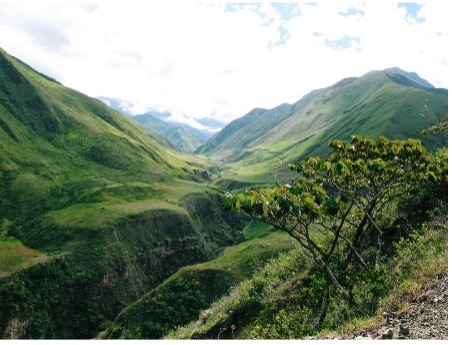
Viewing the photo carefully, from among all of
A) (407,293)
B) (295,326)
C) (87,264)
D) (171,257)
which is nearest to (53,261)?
(87,264)

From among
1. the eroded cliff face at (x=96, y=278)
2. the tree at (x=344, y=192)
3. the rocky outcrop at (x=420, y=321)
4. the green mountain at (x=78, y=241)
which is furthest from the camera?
the green mountain at (x=78, y=241)

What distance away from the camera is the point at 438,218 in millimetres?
27797

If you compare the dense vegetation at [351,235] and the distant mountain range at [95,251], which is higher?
the dense vegetation at [351,235]

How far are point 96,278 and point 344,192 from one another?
104901mm

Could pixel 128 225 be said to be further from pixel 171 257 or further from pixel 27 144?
pixel 27 144

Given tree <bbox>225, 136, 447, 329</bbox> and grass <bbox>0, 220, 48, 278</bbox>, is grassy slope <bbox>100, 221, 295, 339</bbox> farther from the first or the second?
tree <bbox>225, 136, 447, 329</bbox>

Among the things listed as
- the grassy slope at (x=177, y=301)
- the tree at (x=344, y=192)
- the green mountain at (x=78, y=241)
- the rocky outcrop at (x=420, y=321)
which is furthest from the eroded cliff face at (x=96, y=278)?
the rocky outcrop at (x=420, y=321)

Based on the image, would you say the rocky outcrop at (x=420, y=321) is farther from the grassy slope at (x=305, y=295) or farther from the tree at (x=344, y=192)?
the tree at (x=344, y=192)

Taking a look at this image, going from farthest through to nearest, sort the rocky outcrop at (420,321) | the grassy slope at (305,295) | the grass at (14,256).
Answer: the grass at (14,256) < the grassy slope at (305,295) < the rocky outcrop at (420,321)

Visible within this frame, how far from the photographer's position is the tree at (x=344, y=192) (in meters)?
21.4

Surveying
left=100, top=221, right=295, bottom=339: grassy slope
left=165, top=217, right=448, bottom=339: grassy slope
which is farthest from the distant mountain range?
left=165, top=217, right=448, bottom=339: grassy slope

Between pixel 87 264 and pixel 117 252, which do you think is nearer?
pixel 87 264

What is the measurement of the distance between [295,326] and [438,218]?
12327 mm

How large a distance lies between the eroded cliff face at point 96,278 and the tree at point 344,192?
319 feet
